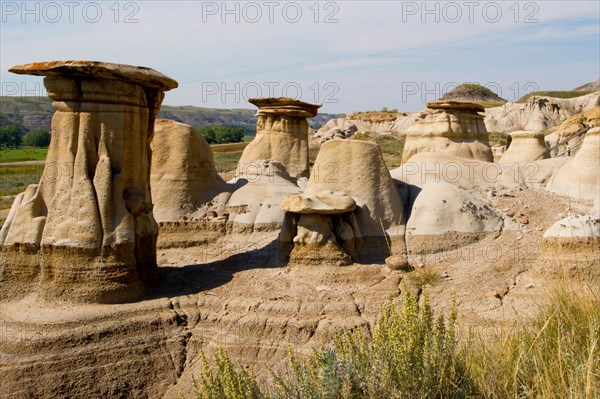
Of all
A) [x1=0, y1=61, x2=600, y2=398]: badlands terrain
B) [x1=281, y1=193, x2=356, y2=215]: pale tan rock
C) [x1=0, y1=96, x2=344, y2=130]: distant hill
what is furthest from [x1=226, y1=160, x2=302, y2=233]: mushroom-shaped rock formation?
[x1=0, y1=96, x2=344, y2=130]: distant hill

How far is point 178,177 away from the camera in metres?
11.0

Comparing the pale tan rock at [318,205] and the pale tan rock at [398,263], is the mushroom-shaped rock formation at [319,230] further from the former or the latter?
the pale tan rock at [398,263]

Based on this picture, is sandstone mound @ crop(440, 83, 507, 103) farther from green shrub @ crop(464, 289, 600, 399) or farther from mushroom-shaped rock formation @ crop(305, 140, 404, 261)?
green shrub @ crop(464, 289, 600, 399)

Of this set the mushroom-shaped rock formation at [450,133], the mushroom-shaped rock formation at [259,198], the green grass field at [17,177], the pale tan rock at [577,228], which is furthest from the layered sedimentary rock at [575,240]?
the green grass field at [17,177]

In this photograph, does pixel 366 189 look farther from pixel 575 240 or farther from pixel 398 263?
pixel 575 240

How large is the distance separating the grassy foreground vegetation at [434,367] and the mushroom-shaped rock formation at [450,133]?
32.1 ft

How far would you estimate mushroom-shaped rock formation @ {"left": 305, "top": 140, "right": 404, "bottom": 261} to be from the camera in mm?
9141

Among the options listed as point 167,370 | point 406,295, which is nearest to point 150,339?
point 167,370

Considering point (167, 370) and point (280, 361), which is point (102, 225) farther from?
point (280, 361)

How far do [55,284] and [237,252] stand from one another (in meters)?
3.02

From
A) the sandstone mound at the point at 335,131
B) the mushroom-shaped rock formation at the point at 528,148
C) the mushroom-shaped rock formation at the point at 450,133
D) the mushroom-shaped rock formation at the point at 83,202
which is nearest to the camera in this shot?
the mushroom-shaped rock formation at the point at 83,202

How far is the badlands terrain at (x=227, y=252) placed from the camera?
23.3 feet

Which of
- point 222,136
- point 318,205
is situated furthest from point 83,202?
point 222,136

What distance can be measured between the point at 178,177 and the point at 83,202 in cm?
340
